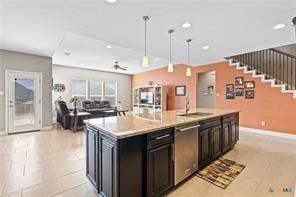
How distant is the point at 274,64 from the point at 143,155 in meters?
6.50

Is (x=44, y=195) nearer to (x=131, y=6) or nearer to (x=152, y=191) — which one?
(x=152, y=191)

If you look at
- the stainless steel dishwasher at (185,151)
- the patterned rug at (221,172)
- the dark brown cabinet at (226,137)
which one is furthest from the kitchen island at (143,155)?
the dark brown cabinet at (226,137)

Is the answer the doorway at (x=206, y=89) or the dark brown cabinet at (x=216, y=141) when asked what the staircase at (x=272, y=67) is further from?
the dark brown cabinet at (x=216, y=141)

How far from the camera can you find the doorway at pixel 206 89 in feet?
25.7

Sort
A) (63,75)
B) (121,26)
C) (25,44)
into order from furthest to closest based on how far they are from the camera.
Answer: (63,75)
(25,44)
(121,26)

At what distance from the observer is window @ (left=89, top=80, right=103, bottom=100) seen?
9445 millimetres

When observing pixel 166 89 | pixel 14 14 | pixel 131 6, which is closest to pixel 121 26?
pixel 131 6

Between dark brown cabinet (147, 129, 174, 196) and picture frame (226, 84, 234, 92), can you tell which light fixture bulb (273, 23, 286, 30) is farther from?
dark brown cabinet (147, 129, 174, 196)

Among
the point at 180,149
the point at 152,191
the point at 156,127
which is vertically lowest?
the point at 152,191

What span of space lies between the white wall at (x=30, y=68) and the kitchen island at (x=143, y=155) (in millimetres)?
4470

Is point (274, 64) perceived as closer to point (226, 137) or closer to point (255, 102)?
point (255, 102)

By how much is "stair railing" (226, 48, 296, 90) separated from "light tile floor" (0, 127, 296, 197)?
245 centimetres

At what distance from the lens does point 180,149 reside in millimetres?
2184

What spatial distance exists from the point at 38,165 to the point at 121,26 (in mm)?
3058
